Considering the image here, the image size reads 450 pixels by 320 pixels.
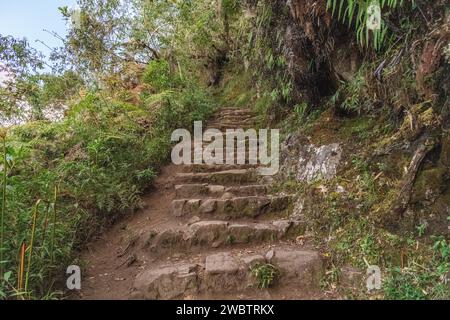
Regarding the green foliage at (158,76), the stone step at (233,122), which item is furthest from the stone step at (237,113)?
the green foliage at (158,76)

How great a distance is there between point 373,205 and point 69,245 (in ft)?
9.26

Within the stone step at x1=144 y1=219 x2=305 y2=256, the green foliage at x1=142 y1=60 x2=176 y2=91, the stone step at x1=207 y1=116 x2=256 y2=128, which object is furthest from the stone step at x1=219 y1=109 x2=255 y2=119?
the stone step at x1=144 y1=219 x2=305 y2=256

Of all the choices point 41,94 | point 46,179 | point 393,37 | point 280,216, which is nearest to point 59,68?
point 41,94

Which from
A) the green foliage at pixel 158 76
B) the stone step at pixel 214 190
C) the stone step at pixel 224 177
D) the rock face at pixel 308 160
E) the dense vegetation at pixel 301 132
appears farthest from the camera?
the green foliage at pixel 158 76

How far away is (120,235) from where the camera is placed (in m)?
3.56

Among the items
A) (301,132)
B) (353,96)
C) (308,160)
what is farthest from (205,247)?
(353,96)

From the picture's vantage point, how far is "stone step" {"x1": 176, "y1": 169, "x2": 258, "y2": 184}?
4324 millimetres

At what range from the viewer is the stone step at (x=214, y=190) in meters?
3.93

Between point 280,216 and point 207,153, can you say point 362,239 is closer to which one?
point 280,216

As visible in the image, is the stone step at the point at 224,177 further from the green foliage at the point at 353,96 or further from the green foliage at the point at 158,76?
the green foliage at the point at 158,76

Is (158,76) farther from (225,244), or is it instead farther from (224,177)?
(225,244)

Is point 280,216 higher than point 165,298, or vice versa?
point 280,216

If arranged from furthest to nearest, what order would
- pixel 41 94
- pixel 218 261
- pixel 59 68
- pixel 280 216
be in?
pixel 59 68 → pixel 41 94 → pixel 280 216 → pixel 218 261

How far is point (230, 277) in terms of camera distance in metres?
2.56
